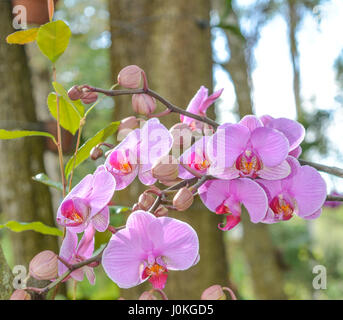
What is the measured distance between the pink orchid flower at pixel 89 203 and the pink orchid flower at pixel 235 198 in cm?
7

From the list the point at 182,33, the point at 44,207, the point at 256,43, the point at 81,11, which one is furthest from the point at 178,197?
the point at 256,43

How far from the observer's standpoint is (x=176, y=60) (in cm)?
94

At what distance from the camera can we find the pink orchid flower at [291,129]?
1.02ft

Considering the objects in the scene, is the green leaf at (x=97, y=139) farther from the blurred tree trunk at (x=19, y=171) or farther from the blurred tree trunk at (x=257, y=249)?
the blurred tree trunk at (x=257, y=249)

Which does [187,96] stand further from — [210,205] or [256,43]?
[256,43]

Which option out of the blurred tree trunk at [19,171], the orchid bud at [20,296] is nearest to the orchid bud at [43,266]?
the orchid bud at [20,296]

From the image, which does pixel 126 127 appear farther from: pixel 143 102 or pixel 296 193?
pixel 296 193

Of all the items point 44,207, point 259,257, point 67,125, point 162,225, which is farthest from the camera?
point 259,257

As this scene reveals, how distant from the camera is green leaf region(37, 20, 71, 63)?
0.34 metres

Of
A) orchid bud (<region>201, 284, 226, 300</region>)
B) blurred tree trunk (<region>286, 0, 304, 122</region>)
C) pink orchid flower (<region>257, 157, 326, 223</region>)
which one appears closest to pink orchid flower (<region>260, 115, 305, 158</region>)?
pink orchid flower (<region>257, 157, 326, 223</region>)

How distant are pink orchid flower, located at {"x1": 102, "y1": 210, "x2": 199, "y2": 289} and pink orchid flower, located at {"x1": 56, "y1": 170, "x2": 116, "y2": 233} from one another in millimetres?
24

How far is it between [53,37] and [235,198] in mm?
202

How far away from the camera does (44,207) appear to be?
0.86 m
